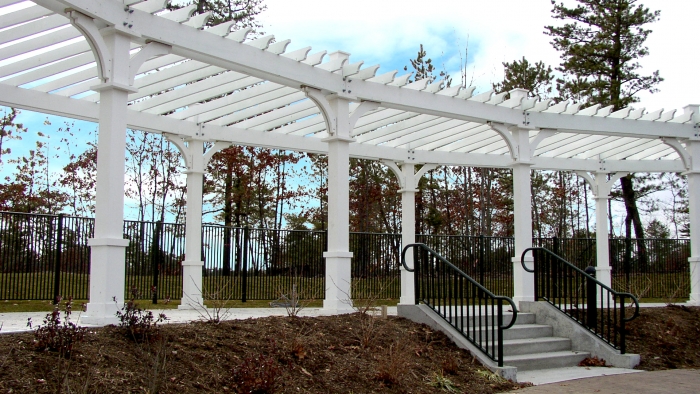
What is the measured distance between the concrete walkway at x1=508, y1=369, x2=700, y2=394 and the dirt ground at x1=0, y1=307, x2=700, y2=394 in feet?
1.54

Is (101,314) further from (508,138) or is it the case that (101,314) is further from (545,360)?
(508,138)

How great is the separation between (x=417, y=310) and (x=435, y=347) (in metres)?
0.86

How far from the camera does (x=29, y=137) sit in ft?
68.4

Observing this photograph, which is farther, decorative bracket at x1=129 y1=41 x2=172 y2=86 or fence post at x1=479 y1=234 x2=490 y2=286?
fence post at x1=479 y1=234 x2=490 y2=286

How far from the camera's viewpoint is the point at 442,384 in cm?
649

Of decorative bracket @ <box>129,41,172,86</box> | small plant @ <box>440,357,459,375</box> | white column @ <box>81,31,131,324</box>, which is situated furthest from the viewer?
small plant @ <box>440,357,459,375</box>

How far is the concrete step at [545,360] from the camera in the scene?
7.75 m

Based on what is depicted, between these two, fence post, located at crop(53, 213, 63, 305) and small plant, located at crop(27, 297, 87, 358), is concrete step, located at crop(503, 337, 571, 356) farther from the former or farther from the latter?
fence post, located at crop(53, 213, 63, 305)

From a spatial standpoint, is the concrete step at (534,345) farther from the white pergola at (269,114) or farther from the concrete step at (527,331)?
the white pergola at (269,114)

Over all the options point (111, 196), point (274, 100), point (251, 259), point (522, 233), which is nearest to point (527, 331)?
point (522, 233)

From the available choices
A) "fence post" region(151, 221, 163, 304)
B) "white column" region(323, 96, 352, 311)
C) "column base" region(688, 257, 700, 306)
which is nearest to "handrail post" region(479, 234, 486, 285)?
"column base" region(688, 257, 700, 306)

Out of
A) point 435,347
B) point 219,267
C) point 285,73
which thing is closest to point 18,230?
point 219,267

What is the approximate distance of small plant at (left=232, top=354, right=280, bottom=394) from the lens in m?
5.29

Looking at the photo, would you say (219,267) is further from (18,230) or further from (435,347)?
(435,347)
